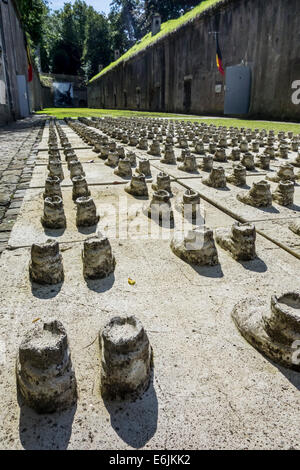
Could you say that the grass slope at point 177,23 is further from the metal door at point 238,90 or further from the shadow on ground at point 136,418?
the shadow on ground at point 136,418

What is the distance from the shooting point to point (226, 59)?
19.0m

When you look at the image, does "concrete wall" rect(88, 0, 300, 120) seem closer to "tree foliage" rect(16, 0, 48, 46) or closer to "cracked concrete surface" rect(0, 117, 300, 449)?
"tree foliage" rect(16, 0, 48, 46)

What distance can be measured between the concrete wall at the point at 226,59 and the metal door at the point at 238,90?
0.39m

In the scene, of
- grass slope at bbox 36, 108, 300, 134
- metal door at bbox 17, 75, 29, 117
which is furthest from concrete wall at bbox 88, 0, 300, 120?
metal door at bbox 17, 75, 29, 117

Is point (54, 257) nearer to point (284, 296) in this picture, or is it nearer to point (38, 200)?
point (284, 296)

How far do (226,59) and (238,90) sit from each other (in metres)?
2.39

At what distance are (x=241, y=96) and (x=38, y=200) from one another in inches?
671

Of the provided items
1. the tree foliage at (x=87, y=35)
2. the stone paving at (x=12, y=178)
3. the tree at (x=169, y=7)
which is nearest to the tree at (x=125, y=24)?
the tree foliage at (x=87, y=35)

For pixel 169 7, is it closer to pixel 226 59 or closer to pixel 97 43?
pixel 97 43

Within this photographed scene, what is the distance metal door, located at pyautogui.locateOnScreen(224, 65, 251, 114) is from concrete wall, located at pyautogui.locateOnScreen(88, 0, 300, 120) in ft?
1.27

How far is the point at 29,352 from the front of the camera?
116 cm

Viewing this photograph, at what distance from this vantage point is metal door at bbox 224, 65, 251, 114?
17547 mm

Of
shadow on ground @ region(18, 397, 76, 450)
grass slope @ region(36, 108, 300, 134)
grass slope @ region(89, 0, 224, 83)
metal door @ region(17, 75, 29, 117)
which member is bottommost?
shadow on ground @ region(18, 397, 76, 450)
